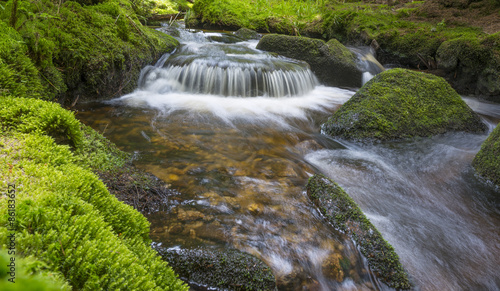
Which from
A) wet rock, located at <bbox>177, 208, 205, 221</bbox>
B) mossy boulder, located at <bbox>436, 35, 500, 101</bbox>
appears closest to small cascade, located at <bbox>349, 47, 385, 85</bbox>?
mossy boulder, located at <bbox>436, 35, 500, 101</bbox>

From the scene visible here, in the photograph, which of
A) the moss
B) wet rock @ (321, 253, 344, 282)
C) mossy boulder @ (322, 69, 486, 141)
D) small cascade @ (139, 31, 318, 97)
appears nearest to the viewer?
wet rock @ (321, 253, 344, 282)

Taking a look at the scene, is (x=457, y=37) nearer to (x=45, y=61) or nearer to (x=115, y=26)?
(x=115, y=26)

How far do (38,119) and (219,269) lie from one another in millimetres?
2105

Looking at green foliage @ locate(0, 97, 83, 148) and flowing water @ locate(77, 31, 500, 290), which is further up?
green foliage @ locate(0, 97, 83, 148)

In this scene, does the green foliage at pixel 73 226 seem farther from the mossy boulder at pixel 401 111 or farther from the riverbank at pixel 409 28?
the riverbank at pixel 409 28

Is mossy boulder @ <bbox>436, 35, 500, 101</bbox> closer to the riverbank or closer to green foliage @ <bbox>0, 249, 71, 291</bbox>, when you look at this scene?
the riverbank

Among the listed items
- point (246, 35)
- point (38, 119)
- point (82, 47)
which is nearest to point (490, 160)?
point (38, 119)

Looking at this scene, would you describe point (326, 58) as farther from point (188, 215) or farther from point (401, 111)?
point (188, 215)

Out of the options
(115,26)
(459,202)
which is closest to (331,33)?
(115,26)

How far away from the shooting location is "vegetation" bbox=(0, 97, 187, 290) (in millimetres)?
1116

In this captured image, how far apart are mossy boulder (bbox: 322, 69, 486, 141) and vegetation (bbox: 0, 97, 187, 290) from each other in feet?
18.9

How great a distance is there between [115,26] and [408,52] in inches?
486

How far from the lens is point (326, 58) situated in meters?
11.4

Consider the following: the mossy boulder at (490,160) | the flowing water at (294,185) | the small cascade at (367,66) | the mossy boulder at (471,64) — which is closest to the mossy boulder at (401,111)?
the flowing water at (294,185)
